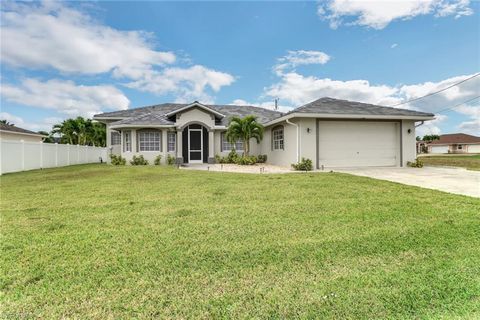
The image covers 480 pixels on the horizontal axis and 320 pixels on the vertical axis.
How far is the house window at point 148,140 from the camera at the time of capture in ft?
65.5

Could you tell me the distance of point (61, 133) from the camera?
34.8m

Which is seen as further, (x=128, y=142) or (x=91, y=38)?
(x=128, y=142)

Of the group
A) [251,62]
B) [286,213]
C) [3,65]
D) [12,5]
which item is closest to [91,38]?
[12,5]

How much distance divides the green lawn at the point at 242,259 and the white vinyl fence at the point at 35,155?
10.4m

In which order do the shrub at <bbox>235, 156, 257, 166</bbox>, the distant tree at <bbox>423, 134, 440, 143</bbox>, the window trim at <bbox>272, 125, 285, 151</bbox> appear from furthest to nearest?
the distant tree at <bbox>423, 134, 440, 143</bbox>, the shrub at <bbox>235, 156, 257, 166</bbox>, the window trim at <bbox>272, 125, 285, 151</bbox>

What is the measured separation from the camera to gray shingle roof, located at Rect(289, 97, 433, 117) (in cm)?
1577

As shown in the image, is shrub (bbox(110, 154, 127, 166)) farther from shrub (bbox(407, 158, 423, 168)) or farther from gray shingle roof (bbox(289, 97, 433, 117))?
shrub (bbox(407, 158, 423, 168))

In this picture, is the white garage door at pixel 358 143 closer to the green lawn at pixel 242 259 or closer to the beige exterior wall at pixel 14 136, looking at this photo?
the green lawn at pixel 242 259

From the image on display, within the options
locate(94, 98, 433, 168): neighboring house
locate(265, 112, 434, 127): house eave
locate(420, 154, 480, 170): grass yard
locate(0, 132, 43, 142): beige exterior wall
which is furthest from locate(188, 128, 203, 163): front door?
locate(0, 132, 43, 142): beige exterior wall

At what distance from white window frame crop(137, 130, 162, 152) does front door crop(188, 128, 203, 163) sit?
7.25 feet

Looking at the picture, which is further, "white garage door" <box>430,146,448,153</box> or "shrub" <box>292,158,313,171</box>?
"white garage door" <box>430,146,448,153</box>

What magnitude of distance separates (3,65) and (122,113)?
838cm

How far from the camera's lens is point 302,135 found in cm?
1577

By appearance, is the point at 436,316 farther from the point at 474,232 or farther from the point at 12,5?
Result: the point at 12,5
